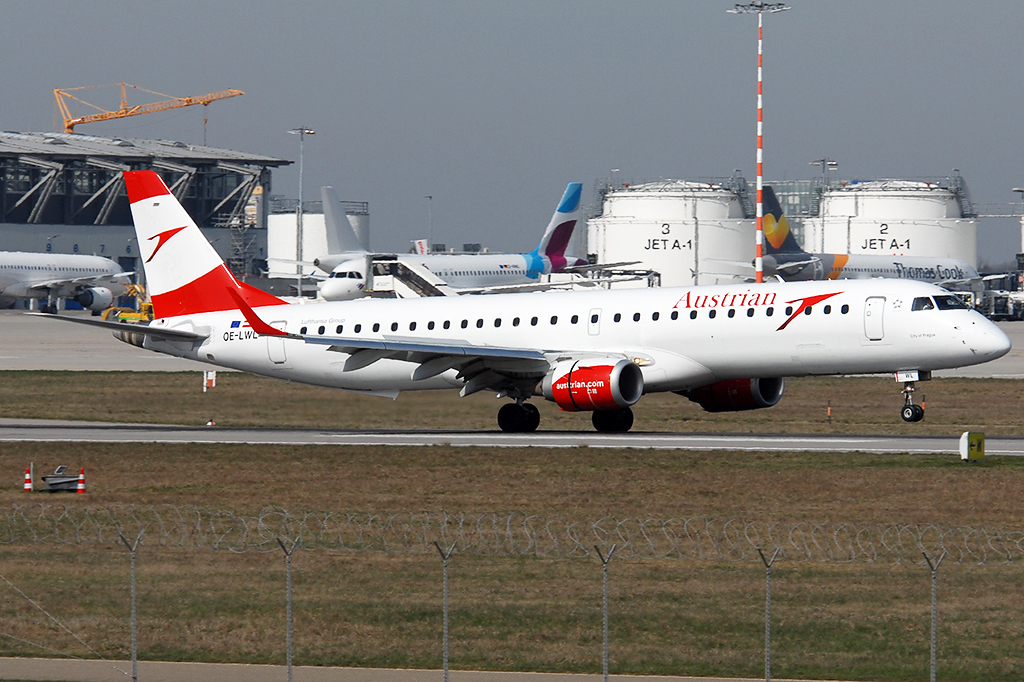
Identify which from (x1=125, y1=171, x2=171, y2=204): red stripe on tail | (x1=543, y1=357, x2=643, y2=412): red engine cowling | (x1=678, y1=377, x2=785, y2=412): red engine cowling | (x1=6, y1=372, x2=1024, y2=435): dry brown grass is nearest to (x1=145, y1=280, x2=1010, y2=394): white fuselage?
(x1=543, y1=357, x2=643, y2=412): red engine cowling

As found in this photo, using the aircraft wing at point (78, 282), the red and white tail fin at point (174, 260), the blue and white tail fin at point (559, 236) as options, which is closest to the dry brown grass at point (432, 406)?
the red and white tail fin at point (174, 260)

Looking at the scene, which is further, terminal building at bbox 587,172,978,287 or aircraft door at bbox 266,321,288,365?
terminal building at bbox 587,172,978,287

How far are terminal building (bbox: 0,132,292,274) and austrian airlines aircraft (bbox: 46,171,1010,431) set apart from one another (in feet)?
414

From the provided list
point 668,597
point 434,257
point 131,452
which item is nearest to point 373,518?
point 668,597

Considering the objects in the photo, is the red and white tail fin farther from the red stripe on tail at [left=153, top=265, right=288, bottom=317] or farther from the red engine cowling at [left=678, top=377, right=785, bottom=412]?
the red engine cowling at [left=678, top=377, right=785, bottom=412]

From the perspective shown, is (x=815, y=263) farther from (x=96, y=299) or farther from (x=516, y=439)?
Result: (x=516, y=439)

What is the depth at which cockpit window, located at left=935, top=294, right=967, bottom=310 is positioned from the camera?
36.8 m

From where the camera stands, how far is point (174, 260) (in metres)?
43.5

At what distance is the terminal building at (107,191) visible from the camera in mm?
169750

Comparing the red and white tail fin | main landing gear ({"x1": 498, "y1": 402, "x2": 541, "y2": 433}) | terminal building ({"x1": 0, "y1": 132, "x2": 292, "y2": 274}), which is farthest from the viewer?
terminal building ({"x1": 0, "y1": 132, "x2": 292, "y2": 274})

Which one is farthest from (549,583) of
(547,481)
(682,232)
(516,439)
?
(682,232)

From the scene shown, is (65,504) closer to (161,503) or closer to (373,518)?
(161,503)

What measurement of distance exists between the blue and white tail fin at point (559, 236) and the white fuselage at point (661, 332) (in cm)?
8409

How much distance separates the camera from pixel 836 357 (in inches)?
1459
